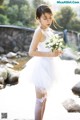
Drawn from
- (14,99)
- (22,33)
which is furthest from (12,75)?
(22,33)

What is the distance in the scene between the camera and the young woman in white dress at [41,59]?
230 cm

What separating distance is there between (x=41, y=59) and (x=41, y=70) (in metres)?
0.07

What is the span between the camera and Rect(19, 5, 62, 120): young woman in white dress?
230cm

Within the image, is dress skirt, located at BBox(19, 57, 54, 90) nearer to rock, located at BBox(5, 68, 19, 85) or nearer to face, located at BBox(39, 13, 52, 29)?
face, located at BBox(39, 13, 52, 29)

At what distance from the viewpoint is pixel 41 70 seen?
236cm

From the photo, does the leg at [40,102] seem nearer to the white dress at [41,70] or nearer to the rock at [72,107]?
the white dress at [41,70]

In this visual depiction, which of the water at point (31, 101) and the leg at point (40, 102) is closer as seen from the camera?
the leg at point (40, 102)

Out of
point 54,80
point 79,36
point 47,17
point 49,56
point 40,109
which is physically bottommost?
point 79,36

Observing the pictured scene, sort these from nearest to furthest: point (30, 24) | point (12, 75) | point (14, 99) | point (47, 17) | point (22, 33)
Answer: point (47, 17) → point (14, 99) → point (12, 75) → point (22, 33) → point (30, 24)

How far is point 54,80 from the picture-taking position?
2.41 m

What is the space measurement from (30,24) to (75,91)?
7.72 meters

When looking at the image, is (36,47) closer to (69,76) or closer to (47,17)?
(47,17)

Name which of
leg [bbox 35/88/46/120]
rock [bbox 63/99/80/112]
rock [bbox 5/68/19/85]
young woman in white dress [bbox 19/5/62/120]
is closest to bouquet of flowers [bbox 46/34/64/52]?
young woman in white dress [bbox 19/5/62/120]

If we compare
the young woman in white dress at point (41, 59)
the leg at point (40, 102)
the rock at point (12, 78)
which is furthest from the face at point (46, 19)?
the rock at point (12, 78)
